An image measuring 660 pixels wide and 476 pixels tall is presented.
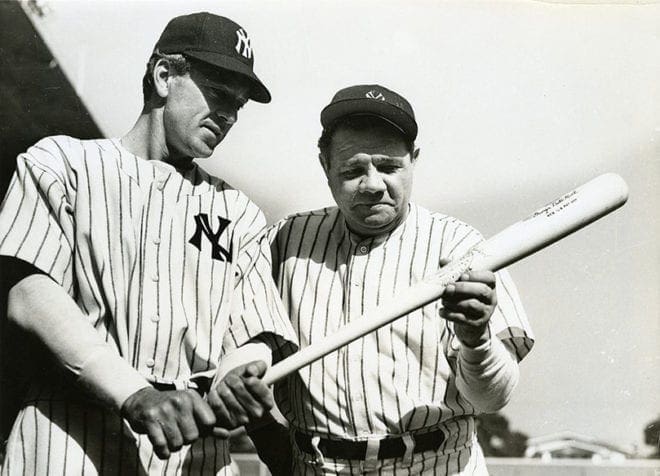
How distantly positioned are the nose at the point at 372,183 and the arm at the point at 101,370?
601 millimetres

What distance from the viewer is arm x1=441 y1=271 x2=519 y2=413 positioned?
4.83 ft

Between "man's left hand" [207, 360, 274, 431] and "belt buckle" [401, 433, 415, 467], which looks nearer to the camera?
"man's left hand" [207, 360, 274, 431]

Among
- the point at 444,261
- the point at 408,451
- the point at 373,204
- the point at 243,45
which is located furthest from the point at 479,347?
the point at 243,45

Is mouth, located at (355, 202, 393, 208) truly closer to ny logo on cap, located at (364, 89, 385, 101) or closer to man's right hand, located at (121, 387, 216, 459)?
ny logo on cap, located at (364, 89, 385, 101)

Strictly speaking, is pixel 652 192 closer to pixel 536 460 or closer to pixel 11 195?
pixel 11 195

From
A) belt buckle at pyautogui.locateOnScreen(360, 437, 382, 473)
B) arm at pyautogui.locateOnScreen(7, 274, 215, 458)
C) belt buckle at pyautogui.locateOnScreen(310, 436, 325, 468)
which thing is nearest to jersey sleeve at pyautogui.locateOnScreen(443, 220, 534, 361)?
belt buckle at pyautogui.locateOnScreen(360, 437, 382, 473)

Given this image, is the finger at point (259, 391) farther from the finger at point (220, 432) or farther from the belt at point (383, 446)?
the belt at point (383, 446)

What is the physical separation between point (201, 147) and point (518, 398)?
89.2 inches

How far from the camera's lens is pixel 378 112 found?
1.80m

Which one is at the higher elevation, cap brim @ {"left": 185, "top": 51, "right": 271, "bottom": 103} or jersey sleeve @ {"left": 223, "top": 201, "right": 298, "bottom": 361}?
cap brim @ {"left": 185, "top": 51, "right": 271, "bottom": 103}

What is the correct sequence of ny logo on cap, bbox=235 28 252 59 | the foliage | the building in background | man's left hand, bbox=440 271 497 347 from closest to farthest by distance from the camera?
1. man's left hand, bbox=440 271 497 347
2. ny logo on cap, bbox=235 28 252 59
3. the building in background
4. the foliage

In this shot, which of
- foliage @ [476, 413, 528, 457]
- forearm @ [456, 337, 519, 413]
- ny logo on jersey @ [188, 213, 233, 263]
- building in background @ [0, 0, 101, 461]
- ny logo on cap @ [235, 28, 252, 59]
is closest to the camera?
forearm @ [456, 337, 519, 413]

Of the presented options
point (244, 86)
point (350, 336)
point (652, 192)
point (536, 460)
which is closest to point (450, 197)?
point (652, 192)

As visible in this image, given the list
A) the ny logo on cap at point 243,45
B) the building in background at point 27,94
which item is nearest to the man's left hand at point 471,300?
the ny logo on cap at point 243,45
